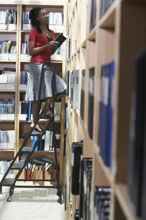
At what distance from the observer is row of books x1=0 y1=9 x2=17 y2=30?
17.9 feet

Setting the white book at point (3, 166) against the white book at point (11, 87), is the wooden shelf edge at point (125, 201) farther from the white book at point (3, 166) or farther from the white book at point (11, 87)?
the white book at point (3, 166)

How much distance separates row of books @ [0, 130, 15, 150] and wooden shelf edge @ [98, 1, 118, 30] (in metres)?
4.31

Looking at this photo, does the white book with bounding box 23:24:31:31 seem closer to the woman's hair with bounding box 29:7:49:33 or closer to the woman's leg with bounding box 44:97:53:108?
the woman's hair with bounding box 29:7:49:33

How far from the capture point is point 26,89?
5.18 meters

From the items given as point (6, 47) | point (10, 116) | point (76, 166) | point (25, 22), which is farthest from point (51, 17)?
point (76, 166)

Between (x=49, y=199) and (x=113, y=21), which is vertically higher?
(x=113, y=21)

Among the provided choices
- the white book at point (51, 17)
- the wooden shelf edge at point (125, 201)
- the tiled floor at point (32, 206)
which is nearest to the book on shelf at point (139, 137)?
the wooden shelf edge at point (125, 201)

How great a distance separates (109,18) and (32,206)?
373 centimetres

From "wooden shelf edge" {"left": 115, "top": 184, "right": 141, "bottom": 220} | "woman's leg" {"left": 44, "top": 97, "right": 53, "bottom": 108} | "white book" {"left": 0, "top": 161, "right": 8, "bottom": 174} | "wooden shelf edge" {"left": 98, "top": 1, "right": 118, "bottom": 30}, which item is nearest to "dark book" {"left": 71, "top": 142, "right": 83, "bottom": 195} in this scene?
"wooden shelf edge" {"left": 98, "top": 1, "right": 118, "bottom": 30}

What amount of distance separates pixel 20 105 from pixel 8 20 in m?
1.24

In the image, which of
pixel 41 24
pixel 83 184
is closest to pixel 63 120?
pixel 41 24

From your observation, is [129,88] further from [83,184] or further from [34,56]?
[34,56]

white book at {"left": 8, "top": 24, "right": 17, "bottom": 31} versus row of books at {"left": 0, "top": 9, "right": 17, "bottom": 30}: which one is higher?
row of books at {"left": 0, "top": 9, "right": 17, "bottom": 30}

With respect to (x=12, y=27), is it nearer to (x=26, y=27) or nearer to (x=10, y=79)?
(x=26, y=27)
